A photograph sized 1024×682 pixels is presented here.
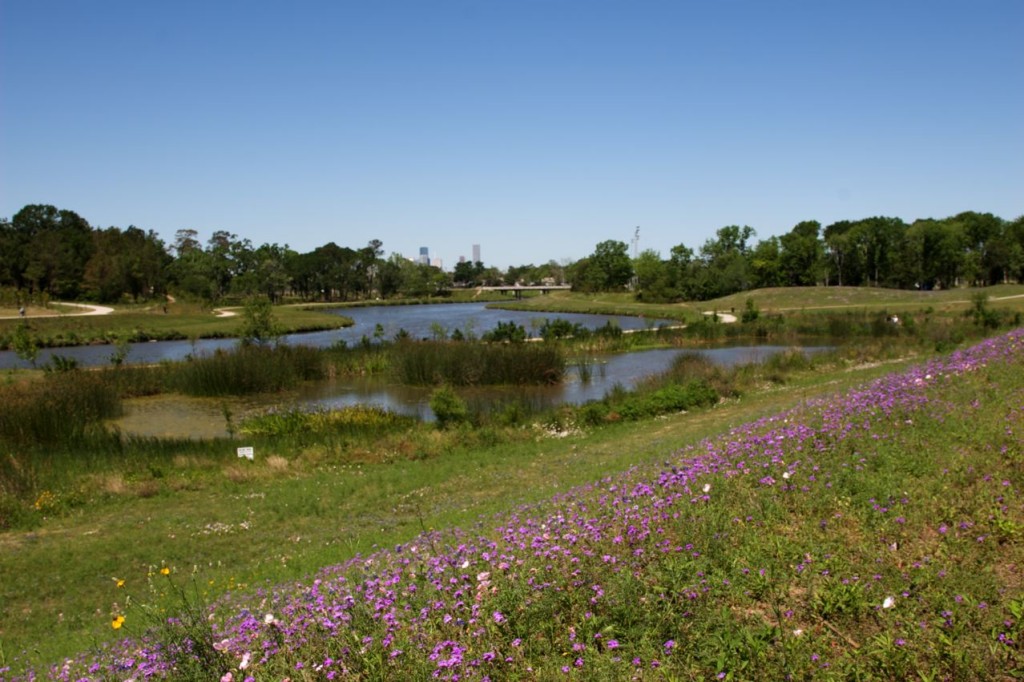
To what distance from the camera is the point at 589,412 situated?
63.5 ft

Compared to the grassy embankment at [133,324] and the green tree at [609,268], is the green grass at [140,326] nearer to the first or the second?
the grassy embankment at [133,324]

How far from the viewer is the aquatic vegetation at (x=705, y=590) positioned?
3.94 metres

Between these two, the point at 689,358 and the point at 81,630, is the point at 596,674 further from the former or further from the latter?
the point at 689,358

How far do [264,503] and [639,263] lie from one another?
124 m

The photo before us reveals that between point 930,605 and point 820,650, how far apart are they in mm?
804

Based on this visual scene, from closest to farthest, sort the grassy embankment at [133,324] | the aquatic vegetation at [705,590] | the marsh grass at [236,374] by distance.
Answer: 1. the aquatic vegetation at [705,590]
2. the marsh grass at [236,374]
3. the grassy embankment at [133,324]

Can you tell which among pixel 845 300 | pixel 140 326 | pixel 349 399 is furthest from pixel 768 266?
pixel 349 399

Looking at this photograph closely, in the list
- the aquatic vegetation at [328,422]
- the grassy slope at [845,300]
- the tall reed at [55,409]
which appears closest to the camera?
the tall reed at [55,409]

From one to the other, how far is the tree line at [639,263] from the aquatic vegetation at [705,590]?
9157 centimetres

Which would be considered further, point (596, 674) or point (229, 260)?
point (229, 260)

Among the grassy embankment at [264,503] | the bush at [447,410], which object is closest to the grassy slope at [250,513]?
the grassy embankment at [264,503]

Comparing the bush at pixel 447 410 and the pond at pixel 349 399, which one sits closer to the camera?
the bush at pixel 447 410

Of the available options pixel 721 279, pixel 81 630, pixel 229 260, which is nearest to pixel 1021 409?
pixel 81 630

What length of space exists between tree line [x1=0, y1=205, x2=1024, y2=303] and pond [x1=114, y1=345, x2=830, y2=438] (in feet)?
219
